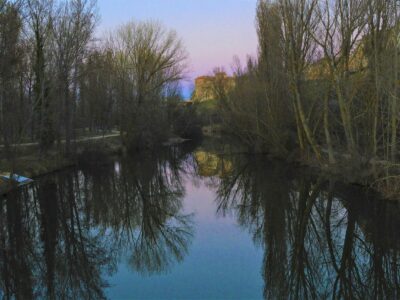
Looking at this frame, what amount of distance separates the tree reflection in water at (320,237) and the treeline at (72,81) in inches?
411

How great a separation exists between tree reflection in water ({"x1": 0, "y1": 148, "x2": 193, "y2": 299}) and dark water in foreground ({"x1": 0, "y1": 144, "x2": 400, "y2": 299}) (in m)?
0.03

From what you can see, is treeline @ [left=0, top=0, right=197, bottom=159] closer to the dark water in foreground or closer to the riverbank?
the dark water in foreground

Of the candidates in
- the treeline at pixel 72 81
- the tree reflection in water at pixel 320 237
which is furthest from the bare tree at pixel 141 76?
the tree reflection in water at pixel 320 237

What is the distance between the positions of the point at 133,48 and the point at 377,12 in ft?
99.2

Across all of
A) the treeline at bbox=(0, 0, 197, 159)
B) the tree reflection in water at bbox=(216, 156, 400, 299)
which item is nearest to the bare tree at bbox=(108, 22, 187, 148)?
the treeline at bbox=(0, 0, 197, 159)

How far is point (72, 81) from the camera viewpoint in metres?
26.1

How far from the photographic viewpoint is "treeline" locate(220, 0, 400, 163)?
556 inches

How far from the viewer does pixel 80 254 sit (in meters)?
8.82

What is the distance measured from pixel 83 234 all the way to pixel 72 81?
18.1 metres

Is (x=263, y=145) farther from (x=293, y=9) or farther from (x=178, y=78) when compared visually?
(x=178, y=78)

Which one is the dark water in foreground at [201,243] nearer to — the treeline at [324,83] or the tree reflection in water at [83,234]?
the tree reflection in water at [83,234]

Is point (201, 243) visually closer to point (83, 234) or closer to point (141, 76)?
point (83, 234)

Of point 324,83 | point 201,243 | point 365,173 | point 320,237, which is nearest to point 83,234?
point 201,243

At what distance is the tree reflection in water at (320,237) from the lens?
6801mm
